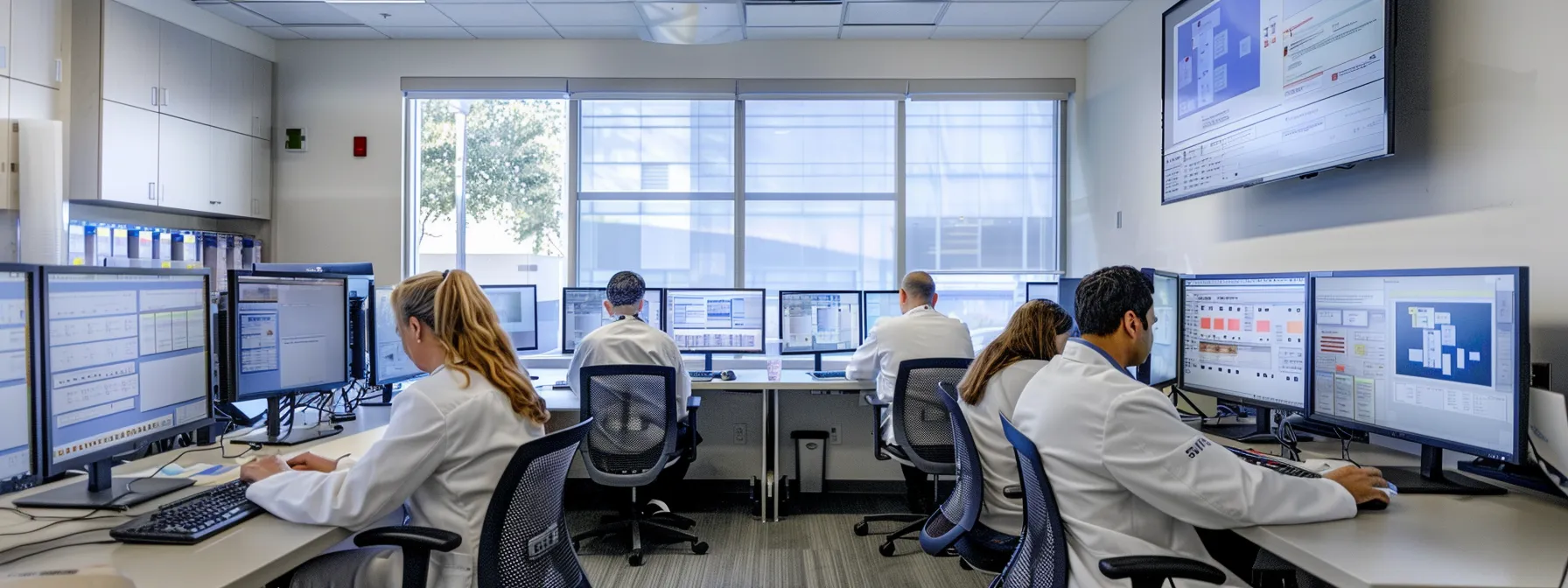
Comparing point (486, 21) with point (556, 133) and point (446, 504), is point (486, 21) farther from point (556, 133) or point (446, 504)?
point (446, 504)

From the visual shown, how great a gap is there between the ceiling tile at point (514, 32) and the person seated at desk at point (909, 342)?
8.37ft

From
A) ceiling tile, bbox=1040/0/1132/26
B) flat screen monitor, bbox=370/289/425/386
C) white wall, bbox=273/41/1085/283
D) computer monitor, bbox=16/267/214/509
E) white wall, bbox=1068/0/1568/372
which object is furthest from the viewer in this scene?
white wall, bbox=273/41/1085/283

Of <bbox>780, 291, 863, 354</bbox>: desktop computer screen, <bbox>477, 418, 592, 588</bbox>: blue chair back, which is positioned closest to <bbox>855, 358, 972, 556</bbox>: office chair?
<bbox>780, 291, 863, 354</bbox>: desktop computer screen

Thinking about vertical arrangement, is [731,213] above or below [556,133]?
below

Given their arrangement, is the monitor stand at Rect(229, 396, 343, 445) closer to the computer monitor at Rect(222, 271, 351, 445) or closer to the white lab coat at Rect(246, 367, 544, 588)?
the computer monitor at Rect(222, 271, 351, 445)

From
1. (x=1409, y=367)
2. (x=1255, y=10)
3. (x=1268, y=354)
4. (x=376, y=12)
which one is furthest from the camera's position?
(x=376, y=12)

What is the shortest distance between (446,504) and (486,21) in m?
3.59

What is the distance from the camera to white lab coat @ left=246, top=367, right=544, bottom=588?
1.45m

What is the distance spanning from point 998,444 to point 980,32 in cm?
303

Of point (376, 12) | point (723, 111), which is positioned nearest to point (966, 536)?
point (723, 111)

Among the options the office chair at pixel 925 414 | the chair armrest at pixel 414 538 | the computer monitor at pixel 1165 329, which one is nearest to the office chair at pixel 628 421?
the office chair at pixel 925 414

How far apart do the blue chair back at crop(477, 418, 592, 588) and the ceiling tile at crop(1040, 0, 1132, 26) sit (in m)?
3.59

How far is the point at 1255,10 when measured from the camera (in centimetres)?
260

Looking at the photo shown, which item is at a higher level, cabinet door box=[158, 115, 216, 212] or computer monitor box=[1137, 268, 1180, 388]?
cabinet door box=[158, 115, 216, 212]
